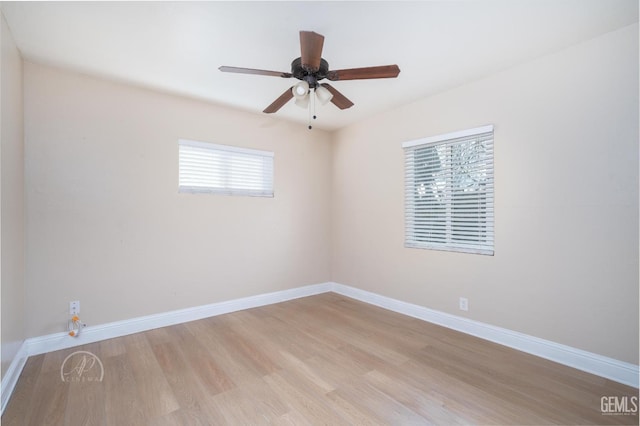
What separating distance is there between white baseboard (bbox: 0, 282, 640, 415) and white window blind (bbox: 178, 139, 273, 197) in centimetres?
142

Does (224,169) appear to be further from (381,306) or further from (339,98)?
(381,306)

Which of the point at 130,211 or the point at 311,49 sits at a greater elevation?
the point at 311,49

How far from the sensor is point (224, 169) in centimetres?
367

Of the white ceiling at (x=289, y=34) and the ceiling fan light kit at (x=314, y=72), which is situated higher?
the white ceiling at (x=289, y=34)

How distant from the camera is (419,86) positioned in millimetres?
3068

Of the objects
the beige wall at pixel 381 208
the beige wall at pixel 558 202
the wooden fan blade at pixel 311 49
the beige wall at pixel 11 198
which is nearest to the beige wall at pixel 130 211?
the beige wall at pixel 381 208

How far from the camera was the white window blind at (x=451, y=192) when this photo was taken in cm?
289

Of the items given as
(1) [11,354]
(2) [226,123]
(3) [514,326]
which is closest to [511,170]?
(3) [514,326]

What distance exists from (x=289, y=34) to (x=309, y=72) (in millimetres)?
348

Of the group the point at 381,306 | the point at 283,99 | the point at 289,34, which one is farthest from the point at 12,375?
the point at 381,306

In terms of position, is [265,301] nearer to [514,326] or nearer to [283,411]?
[283,411]

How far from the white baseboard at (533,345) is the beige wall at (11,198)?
3.53m

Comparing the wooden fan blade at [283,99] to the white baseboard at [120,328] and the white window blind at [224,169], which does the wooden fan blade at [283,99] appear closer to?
the white window blind at [224,169]

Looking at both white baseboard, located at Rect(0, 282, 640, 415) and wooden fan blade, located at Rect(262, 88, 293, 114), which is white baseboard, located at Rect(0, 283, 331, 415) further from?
wooden fan blade, located at Rect(262, 88, 293, 114)
